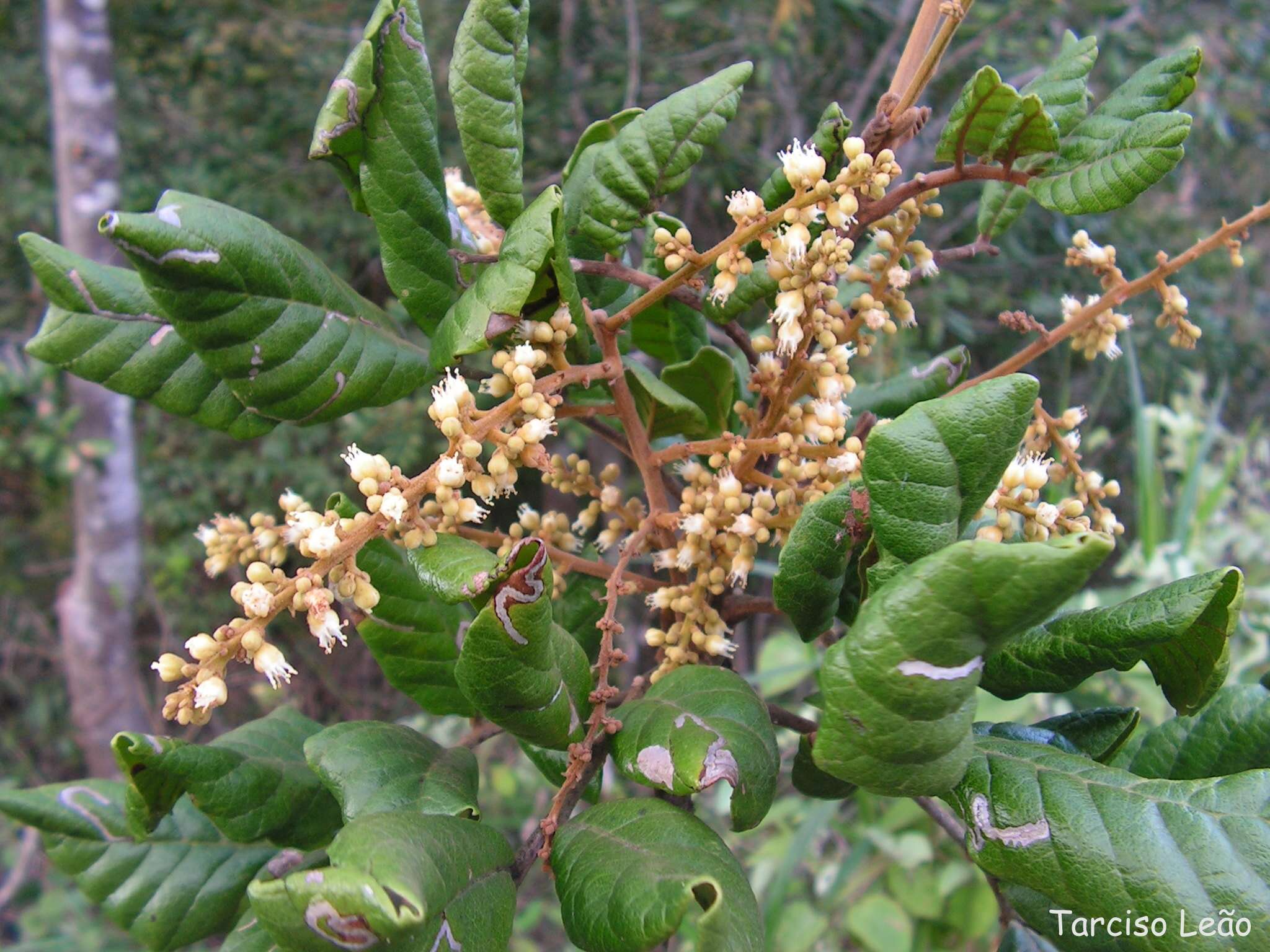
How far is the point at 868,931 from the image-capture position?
1822 millimetres

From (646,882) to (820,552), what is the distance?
0.75ft

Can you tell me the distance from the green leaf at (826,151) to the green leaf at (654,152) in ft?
0.18

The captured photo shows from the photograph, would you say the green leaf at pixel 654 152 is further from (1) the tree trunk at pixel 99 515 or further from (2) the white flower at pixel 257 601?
(1) the tree trunk at pixel 99 515

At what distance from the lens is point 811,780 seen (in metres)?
0.74

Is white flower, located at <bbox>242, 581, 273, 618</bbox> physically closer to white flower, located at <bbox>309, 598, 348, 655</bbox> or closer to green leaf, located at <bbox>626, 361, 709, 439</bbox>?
white flower, located at <bbox>309, 598, 348, 655</bbox>

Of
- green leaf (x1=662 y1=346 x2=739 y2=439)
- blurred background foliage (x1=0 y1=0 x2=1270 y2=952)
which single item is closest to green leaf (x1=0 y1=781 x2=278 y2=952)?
green leaf (x1=662 y1=346 x2=739 y2=439)

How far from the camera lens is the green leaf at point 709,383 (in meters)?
0.77

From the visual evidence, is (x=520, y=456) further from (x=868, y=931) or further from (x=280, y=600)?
(x=868, y=931)

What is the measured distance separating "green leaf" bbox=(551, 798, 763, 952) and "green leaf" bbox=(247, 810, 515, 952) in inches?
1.9

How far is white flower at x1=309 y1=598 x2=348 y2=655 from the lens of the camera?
54 centimetres

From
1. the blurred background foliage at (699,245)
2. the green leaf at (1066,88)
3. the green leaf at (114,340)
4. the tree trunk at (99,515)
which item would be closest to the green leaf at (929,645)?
the green leaf at (1066,88)

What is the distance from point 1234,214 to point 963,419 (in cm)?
478

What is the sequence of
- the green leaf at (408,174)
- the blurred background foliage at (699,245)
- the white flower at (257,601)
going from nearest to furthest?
the white flower at (257,601)
the green leaf at (408,174)
the blurred background foliage at (699,245)

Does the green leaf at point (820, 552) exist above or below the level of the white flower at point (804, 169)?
below
